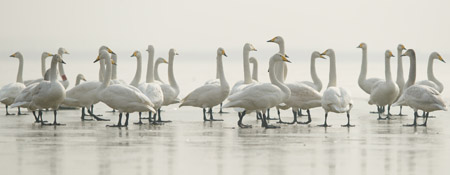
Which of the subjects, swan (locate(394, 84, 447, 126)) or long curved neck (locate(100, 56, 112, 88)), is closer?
A: swan (locate(394, 84, 447, 126))

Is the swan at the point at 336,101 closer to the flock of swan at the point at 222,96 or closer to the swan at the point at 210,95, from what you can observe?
the flock of swan at the point at 222,96

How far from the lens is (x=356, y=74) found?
42594 millimetres

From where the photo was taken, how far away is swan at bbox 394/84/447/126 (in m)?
18.8

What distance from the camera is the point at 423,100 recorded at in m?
18.9

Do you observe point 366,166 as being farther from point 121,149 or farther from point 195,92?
point 195,92

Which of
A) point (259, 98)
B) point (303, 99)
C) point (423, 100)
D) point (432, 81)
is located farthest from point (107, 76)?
point (432, 81)

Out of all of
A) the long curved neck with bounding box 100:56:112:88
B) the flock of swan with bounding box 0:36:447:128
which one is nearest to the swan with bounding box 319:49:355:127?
the flock of swan with bounding box 0:36:447:128

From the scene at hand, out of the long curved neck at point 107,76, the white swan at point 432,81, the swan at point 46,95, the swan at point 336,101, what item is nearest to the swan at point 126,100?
the long curved neck at point 107,76

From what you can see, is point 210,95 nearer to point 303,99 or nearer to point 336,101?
point 303,99

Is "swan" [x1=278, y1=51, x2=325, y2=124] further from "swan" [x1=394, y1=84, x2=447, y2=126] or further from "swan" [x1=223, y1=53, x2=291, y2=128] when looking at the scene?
"swan" [x1=394, y1=84, x2=447, y2=126]

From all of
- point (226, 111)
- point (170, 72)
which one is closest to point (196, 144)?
point (170, 72)

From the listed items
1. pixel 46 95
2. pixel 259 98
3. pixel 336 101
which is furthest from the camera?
pixel 46 95

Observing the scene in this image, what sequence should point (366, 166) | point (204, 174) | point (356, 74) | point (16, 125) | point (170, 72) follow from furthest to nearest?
1. point (356, 74)
2. point (170, 72)
3. point (16, 125)
4. point (366, 166)
5. point (204, 174)

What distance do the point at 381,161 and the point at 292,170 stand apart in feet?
5.43
